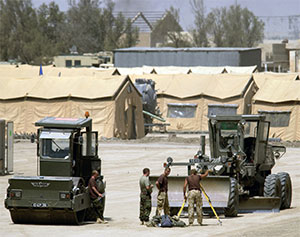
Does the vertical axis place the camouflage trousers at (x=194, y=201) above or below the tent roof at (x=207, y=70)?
below

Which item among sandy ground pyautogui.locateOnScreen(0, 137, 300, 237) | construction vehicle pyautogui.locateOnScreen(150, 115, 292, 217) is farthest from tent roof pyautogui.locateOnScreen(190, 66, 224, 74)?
construction vehicle pyautogui.locateOnScreen(150, 115, 292, 217)

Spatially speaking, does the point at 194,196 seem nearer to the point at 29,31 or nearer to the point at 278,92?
the point at 278,92

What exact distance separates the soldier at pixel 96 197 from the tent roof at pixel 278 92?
101 feet

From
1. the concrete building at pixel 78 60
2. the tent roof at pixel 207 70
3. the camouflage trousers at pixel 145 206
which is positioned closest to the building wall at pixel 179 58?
the concrete building at pixel 78 60

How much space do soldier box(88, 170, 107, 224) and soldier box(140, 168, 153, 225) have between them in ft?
2.88

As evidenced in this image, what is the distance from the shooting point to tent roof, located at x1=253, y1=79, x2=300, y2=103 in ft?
153

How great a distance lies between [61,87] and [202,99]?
10289 mm

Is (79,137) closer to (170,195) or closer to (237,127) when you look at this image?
(170,195)

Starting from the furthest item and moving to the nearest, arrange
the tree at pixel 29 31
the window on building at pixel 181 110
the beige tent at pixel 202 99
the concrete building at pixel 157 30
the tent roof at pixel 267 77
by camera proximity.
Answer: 1. the concrete building at pixel 157 30
2. the tree at pixel 29 31
3. the tent roof at pixel 267 77
4. the window on building at pixel 181 110
5. the beige tent at pixel 202 99

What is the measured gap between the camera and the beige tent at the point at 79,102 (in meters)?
43.7

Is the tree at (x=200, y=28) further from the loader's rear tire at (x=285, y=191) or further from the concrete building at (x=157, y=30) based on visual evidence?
the loader's rear tire at (x=285, y=191)

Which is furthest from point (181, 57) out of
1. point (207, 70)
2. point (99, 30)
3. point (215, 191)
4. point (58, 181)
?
point (58, 181)

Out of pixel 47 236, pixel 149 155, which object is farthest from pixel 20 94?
pixel 47 236

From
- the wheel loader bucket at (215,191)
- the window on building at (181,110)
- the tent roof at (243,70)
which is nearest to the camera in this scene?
the wheel loader bucket at (215,191)
